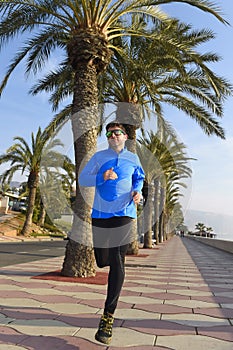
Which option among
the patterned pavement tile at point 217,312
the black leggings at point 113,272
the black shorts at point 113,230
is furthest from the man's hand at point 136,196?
the patterned pavement tile at point 217,312

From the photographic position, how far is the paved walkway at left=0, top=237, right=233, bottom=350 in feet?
9.29

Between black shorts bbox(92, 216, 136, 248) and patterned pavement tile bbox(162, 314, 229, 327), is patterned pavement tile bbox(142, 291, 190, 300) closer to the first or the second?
patterned pavement tile bbox(162, 314, 229, 327)

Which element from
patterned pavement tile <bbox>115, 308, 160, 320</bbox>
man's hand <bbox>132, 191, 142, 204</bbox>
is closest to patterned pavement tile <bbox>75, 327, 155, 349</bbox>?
patterned pavement tile <bbox>115, 308, 160, 320</bbox>

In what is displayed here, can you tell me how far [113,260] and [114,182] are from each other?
648 millimetres

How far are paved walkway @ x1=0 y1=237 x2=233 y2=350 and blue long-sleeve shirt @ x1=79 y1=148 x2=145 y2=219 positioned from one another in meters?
1.05

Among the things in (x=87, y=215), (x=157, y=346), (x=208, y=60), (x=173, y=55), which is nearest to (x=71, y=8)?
(x=173, y=55)

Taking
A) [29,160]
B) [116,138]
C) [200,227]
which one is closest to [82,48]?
[116,138]

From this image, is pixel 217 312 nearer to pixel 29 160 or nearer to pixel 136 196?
pixel 136 196

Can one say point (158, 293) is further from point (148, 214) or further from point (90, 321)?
point (148, 214)

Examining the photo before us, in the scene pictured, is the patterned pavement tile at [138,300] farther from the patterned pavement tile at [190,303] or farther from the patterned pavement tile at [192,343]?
the patterned pavement tile at [192,343]

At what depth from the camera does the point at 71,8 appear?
767 cm

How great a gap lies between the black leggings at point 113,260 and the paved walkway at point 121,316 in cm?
35

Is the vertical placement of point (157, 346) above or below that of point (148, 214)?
below

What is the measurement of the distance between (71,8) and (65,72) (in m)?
3.14
